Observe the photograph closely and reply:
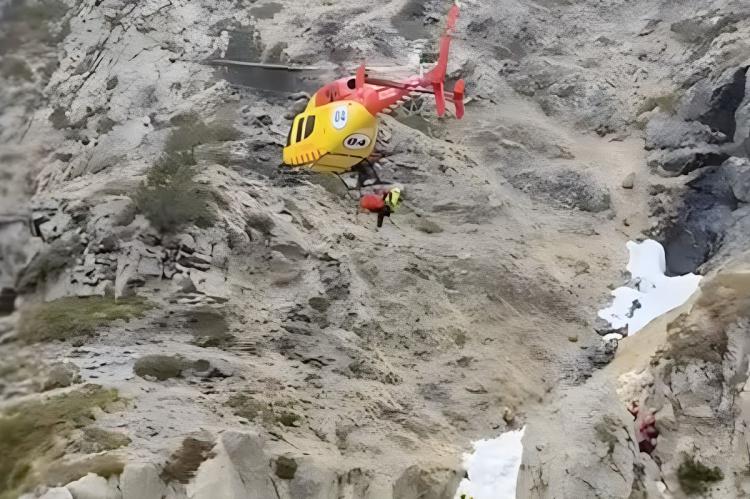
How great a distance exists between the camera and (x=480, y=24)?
26297 mm

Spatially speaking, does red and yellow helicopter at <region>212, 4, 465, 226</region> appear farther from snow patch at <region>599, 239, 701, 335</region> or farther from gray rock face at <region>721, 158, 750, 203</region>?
gray rock face at <region>721, 158, 750, 203</region>

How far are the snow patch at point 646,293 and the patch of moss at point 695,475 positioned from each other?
14.4 ft

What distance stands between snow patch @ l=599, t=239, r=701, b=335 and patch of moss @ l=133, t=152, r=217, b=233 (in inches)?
409

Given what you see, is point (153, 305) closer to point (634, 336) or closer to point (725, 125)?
point (634, 336)

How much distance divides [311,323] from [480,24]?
15217mm

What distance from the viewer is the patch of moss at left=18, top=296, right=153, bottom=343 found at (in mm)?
10953

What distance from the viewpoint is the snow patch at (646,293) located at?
17.5 m

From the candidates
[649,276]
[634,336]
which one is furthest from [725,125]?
[634,336]

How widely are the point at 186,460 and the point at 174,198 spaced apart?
24.9 ft

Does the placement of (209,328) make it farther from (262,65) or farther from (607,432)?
(262,65)

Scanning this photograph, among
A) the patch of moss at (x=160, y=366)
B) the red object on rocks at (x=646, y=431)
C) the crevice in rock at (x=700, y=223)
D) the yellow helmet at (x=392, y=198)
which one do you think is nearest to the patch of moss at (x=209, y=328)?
the patch of moss at (x=160, y=366)

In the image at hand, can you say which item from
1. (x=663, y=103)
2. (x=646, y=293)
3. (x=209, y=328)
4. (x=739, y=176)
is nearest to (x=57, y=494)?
(x=209, y=328)

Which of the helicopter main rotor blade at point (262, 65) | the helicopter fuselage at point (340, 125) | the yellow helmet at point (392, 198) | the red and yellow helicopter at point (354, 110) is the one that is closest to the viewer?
the red and yellow helicopter at point (354, 110)

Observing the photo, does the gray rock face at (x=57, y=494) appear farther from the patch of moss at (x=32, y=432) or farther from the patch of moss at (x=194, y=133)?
the patch of moss at (x=194, y=133)
